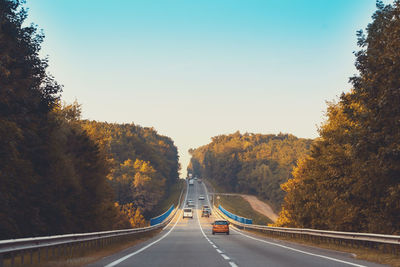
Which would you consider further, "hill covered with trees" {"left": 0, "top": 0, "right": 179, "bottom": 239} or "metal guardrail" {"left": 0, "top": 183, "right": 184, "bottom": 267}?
"hill covered with trees" {"left": 0, "top": 0, "right": 179, "bottom": 239}

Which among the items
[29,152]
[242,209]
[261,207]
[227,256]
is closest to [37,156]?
[29,152]

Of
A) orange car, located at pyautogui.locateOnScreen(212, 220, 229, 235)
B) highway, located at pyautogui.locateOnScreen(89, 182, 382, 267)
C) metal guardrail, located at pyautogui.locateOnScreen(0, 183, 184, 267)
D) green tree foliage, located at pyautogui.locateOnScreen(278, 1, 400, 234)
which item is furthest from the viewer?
orange car, located at pyautogui.locateOnScreen(212, 220, 229, 235)

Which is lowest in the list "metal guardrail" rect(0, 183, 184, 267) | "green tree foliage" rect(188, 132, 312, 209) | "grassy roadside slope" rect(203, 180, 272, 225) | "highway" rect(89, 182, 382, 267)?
"highway" rect(89, 182, 382, 267)

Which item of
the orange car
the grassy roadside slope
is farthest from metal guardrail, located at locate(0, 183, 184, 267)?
the grassy roadside slope

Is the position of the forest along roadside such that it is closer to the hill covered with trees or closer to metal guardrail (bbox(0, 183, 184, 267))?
the hill covered with trees

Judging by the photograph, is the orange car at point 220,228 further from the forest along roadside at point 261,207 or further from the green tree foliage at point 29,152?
the forest along roadside at point 261,207

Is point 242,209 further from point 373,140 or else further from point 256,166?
point 373,140

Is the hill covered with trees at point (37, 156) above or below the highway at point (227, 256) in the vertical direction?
above

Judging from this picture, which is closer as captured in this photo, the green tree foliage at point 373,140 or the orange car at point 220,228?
the green tree foliage at point 373,140

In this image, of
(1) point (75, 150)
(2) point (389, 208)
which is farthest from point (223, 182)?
(2) point (389, 208)

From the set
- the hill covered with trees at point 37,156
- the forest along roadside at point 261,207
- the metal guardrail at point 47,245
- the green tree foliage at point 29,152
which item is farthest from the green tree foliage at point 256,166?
the metal guardrail at point 47,245

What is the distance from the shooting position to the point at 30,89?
975 inches

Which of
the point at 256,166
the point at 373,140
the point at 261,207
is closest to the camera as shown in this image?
the point at 373,140

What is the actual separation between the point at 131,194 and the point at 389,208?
85354 mm
